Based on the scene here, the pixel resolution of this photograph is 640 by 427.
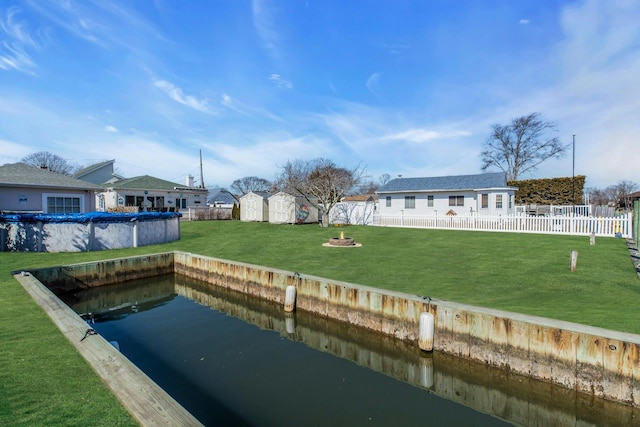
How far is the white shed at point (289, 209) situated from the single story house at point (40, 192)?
13.8 meters

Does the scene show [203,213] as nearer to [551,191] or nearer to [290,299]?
[290,299]

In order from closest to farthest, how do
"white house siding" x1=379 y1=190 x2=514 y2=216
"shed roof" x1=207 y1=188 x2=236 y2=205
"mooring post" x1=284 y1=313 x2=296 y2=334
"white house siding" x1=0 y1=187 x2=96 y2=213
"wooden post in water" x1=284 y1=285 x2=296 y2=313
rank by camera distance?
"mooring post" x1=284 y1=313 x2=296 y2=334
"wooden post in water" x1=284 y1=285 x2=296 y2=313
"white house siding" x1=0 y1=187 x2=96 y2=213
"white house siding" x1=379 y1=190 x2=514 y2=216
"shed roof" x1=207 y1=188 x2=236 y2=205

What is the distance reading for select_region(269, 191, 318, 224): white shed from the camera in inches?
1188

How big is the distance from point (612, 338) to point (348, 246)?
11655 mm

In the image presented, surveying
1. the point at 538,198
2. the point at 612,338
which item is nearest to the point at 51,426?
the point at 612,338

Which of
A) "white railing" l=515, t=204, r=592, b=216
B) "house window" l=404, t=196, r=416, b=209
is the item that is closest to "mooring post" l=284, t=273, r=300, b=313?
"house window" l=404, t=196, r=416, b=209

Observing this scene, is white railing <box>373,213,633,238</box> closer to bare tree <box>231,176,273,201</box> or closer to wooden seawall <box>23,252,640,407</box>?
wooden seawall <box>23,252,640,407</box>

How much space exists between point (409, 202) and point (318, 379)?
2691cm

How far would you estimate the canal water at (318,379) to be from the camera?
4.80 m

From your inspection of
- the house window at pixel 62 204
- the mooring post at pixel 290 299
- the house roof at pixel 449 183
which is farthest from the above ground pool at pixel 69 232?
the house roof at pixel 449 183

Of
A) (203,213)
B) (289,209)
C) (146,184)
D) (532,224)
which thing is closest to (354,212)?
(289,209)

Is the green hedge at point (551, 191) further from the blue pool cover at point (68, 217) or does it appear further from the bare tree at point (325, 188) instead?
the blue pool cover at point (68, 217)

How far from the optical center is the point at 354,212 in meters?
30.6

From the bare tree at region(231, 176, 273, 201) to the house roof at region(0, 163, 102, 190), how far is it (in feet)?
184
